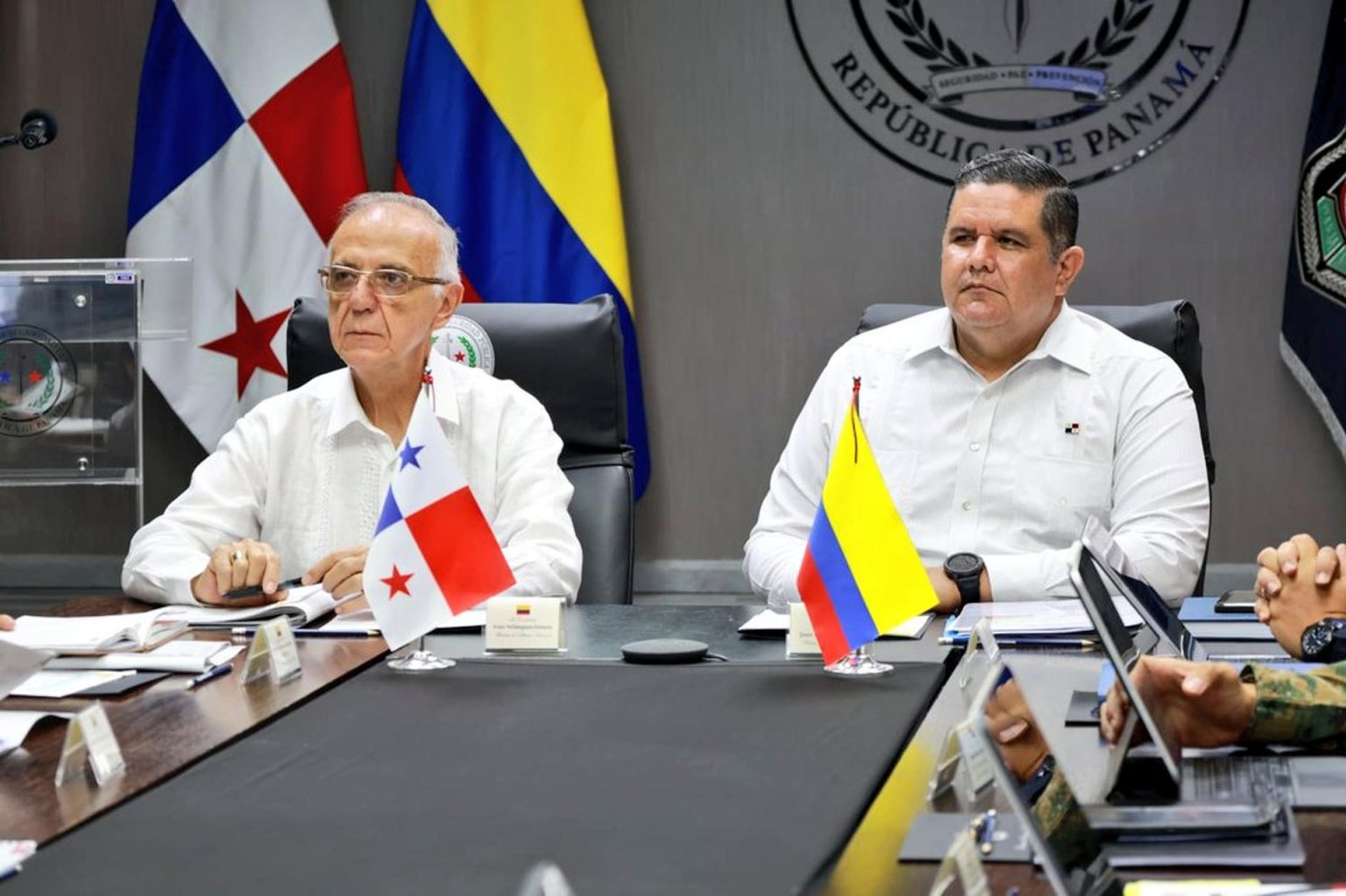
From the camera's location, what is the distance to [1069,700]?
171 centimetres

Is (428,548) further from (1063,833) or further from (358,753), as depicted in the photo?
(1063,833)

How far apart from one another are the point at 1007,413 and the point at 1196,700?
5.05ft

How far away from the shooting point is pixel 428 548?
2062mm

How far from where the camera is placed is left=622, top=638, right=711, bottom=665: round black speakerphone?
200 cm

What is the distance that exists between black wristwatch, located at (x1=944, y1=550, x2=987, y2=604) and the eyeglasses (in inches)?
41.9

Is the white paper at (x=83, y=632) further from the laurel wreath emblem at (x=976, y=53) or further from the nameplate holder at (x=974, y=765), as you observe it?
the laurel wreath emblem at (x=976, y=53)

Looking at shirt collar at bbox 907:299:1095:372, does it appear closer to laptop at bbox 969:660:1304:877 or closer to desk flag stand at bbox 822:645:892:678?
desk flag stand at bbox 822:645:892:678

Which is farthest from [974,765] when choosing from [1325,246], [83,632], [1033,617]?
[1325,246]

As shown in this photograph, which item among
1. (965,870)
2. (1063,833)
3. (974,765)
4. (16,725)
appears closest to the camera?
(965,870)

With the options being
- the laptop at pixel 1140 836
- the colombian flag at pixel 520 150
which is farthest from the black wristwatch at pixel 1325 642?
the colombian flag at pixel 520 150

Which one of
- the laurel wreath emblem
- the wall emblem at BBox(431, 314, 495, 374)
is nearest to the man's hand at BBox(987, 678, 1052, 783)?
the wall emblem at BBox(431, 314, 495, 374)

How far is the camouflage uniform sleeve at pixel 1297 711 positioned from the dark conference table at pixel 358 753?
0.56 feet

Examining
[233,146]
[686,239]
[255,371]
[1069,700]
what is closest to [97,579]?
[255,371]

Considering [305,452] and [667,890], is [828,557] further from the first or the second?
[305,452]
